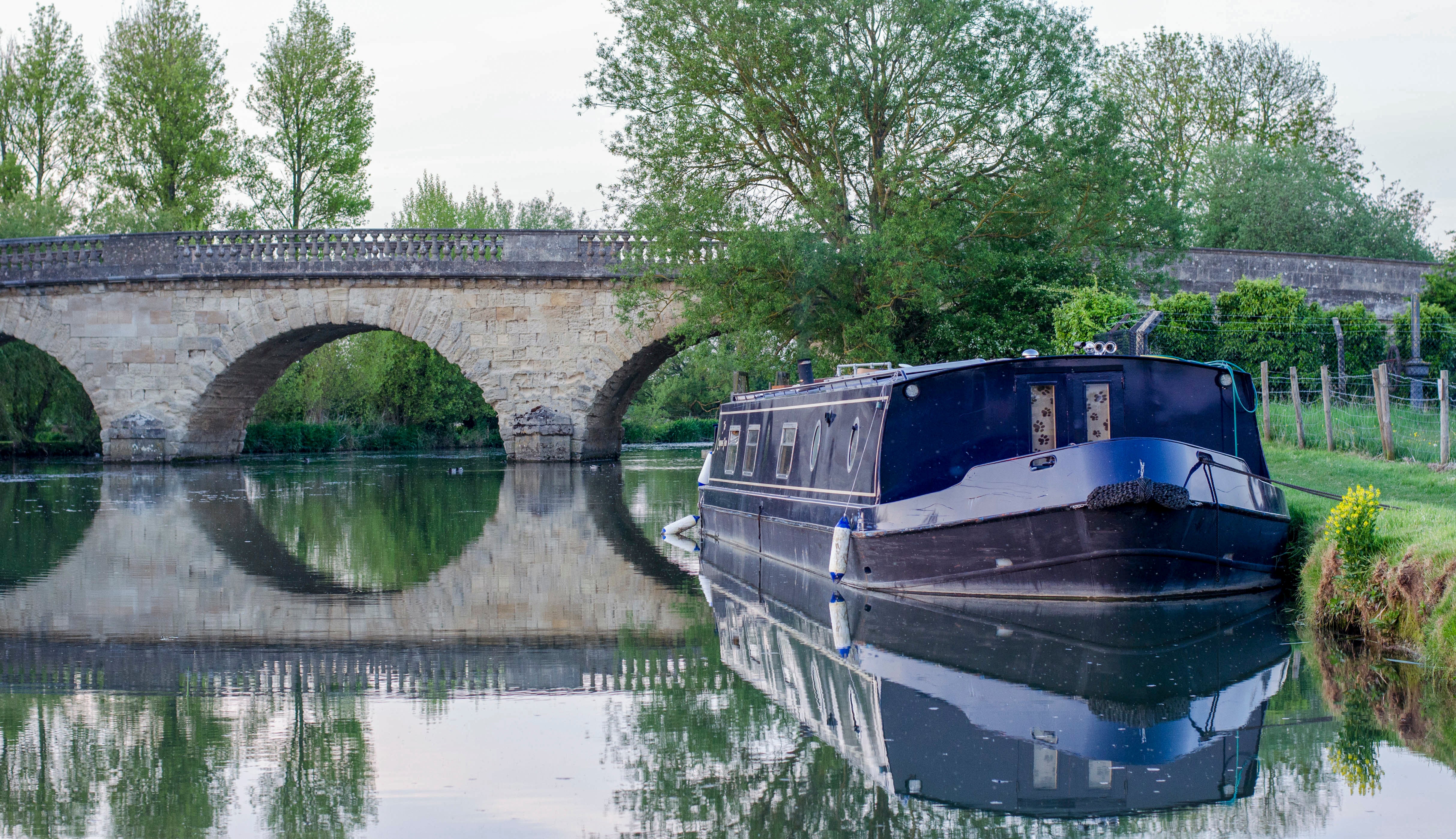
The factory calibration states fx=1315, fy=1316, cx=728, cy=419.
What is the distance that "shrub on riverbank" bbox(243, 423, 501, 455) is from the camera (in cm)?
3158

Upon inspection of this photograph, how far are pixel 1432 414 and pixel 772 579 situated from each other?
10206 millimetres

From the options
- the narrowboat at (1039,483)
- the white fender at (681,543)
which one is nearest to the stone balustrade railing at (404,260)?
the white fender at (681,543)

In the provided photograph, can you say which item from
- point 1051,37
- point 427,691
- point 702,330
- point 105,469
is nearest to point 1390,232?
point 1051,37

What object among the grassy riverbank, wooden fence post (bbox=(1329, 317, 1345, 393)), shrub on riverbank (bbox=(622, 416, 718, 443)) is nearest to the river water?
the grassy riverbank

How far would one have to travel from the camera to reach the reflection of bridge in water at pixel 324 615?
603 cm

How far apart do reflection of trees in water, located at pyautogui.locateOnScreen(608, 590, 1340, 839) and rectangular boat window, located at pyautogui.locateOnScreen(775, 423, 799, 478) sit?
5.21 m

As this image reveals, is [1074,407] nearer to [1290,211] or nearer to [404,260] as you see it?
[404,260]

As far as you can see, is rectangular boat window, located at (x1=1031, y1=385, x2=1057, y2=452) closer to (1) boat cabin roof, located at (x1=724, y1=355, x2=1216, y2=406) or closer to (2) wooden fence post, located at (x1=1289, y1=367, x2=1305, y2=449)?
(1) boat cabin roof, located at (x1=724, y1=355, x2=1216, y2=406)

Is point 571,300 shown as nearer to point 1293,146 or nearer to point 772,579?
point 772,579

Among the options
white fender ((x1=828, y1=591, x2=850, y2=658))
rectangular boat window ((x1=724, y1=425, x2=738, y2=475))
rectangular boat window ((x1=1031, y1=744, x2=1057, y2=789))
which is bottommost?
rectangular boat window ((x1=1031, y1=744, x2=1057, y2=789))

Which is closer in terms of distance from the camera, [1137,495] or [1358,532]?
[1358,532]

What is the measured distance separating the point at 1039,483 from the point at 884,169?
34.0ft

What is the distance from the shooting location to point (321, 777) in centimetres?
430

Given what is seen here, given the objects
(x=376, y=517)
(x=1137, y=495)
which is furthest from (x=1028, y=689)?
(x=376, y=517)
